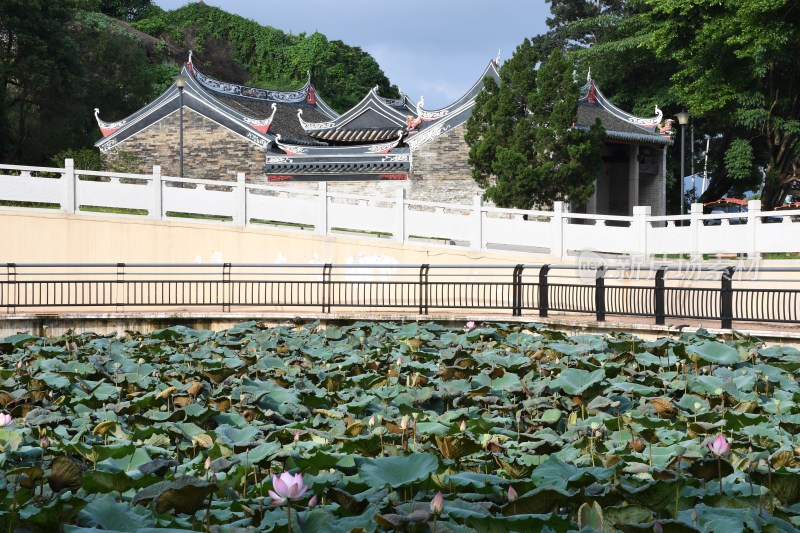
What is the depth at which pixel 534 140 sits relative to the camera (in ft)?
86.4

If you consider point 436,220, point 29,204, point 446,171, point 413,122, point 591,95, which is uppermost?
point 591,95

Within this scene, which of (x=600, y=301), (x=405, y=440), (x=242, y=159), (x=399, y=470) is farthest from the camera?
(x=242, y=159)

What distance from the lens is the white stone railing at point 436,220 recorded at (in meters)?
20.8

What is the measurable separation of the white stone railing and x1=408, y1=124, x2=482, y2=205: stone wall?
741 centimetres

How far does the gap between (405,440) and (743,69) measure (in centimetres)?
2921

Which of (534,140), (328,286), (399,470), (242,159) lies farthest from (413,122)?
→ (399,470)

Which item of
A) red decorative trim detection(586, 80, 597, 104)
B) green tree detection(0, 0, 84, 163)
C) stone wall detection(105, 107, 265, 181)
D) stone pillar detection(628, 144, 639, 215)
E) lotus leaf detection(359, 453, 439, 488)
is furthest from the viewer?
stone pillar detection(628, 144, 639, 215)

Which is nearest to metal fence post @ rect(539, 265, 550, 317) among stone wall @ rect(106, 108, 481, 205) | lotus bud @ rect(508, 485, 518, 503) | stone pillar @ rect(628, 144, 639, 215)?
lotus bud @ rect(508, 485, 518, 503)

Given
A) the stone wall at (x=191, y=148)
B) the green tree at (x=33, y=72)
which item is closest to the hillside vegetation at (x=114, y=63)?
the green tree at (x=33, y=72)

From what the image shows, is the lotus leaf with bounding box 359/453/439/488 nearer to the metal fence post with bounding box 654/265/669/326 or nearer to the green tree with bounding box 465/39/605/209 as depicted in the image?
the metal fence post with bounding box 654/265/669/326

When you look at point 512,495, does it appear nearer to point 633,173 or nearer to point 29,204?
point 29,204

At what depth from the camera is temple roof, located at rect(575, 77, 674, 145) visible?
34.4 meters

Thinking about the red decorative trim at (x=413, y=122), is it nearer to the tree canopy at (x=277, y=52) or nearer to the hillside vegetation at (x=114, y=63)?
the hillside vegetation at (x=114, y=63)

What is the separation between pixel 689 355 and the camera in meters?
7.99
